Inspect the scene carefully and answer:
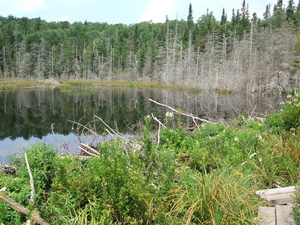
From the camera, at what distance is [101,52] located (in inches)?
3189

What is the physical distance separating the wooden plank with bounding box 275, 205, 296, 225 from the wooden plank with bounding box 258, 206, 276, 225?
59mm

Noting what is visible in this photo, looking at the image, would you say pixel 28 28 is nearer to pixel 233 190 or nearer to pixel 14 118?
pixel 14 118

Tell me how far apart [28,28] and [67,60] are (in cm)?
2522

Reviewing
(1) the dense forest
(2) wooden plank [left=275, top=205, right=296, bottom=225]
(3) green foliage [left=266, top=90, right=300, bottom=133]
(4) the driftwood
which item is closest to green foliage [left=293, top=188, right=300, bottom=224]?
(2) wooden plank [left=275, top=205, right=296, bottom=225]

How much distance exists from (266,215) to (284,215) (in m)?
0.30

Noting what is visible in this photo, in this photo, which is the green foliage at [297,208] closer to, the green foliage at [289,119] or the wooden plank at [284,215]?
the wooden plank at [284,215]

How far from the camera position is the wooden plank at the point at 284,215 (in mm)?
3695

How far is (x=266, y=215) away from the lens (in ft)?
12.3

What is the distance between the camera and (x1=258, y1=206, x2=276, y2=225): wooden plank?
11.8ft

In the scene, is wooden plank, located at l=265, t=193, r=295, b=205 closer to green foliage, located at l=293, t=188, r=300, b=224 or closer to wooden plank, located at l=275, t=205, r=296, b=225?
wooden plank, located at l=275, t=205, r=296, b=225

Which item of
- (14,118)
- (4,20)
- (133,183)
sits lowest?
(14,118)

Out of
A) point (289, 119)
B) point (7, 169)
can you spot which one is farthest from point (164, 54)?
point (7, 169)

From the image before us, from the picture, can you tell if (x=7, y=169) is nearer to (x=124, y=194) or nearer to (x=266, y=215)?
(x=124, y=194)

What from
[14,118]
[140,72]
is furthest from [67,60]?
[14,118]
